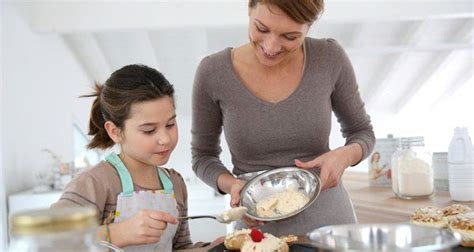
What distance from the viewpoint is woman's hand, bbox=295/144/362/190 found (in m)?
1.29

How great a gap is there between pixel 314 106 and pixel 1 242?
3548 millimetres

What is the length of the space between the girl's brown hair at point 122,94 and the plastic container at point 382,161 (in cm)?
135

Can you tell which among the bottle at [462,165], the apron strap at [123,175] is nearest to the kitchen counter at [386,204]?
the bottle at [462,165]

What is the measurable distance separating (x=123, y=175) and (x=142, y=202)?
3.3 inches

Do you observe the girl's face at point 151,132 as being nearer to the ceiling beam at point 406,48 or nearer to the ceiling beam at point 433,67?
the ceiling beam at point 406,48

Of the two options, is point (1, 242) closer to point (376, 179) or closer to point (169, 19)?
point (169, 19)

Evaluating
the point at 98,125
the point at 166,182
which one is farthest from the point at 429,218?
the point at 98,125

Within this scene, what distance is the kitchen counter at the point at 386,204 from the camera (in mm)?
1802

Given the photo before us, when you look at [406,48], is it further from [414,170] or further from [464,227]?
[464,227]

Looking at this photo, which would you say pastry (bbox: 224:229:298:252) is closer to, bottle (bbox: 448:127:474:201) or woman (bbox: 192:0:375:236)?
woman (bbox: 192:0:375:236)

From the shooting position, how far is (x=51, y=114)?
5559mm

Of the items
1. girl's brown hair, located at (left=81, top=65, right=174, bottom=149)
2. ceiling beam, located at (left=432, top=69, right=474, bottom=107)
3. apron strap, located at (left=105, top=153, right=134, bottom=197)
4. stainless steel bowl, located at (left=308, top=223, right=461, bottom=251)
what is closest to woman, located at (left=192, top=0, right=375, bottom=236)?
girl's brown hair, located at (left=81, top=65, right=174, bottom=149)

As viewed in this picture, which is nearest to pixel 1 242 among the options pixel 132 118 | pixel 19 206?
pixel 19 206

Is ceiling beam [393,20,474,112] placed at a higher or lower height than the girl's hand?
higher
